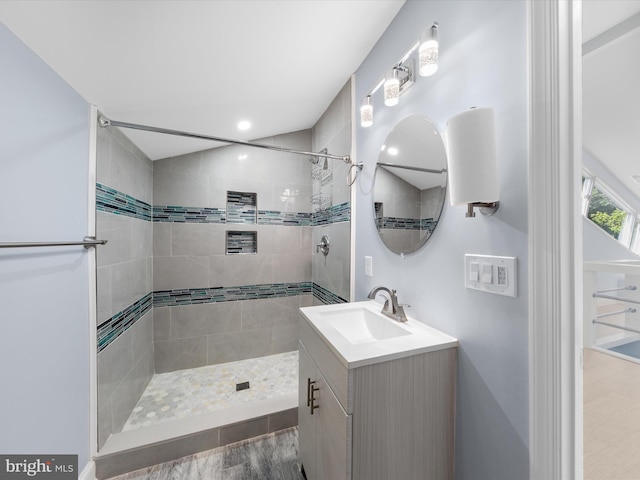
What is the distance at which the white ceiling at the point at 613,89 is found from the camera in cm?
147

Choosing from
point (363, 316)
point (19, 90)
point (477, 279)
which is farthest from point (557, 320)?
point (19, 90)

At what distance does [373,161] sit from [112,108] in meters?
1.55

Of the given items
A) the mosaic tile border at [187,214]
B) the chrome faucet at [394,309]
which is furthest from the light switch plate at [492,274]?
the mosaic tile border at [187,214]

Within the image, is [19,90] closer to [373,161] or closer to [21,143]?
[21,143]

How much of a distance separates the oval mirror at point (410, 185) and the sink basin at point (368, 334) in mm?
374

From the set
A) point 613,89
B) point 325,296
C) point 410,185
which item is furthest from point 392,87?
point 613,89

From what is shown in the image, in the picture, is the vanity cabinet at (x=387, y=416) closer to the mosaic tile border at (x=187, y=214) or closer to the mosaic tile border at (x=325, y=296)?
the mosaic tile border at (x=325, y=296)

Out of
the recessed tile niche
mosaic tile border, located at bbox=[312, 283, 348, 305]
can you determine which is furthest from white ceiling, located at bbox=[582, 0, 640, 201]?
the recessed tile niche

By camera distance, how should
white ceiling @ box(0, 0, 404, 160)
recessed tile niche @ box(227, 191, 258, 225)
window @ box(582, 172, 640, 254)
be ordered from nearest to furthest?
1. white ceiling @ box(0, 0, 404, 160)
2. recessed tile niche @ box(227, 191, 258, 225)
3. window @ box(582, 172, 640, 254)

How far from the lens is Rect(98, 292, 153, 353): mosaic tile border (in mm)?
1412

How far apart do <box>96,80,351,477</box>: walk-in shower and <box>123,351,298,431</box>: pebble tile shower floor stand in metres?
0.01

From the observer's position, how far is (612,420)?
5.07ft

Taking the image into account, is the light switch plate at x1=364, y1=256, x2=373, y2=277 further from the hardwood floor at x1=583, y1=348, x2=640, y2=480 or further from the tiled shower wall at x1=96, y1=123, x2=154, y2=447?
the tiled shower wall at x1=96, y1=123, x2=154, y2=447

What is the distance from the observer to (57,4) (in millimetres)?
816
